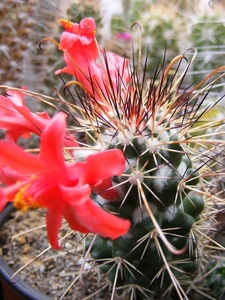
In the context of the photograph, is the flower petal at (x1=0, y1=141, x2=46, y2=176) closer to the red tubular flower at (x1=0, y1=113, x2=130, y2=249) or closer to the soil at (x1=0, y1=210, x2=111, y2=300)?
the red tubular flower at (x1=0, y1=113, x2=130, y2=249)

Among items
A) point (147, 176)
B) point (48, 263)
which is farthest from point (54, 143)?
point (48, 263)

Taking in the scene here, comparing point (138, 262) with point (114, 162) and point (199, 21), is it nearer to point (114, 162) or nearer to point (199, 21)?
point (114, 162)

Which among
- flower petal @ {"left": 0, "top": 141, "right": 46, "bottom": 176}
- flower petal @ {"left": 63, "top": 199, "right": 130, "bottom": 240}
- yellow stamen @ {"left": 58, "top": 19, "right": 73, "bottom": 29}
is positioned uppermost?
yellow stamen @ {"left": 58, "top": 19, "right": 73, "bottom": 29}

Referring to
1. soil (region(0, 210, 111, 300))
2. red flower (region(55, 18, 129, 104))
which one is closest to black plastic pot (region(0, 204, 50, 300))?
soil (region(0, 210, 111, 300))

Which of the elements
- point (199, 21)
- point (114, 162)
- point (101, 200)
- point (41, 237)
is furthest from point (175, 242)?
point (199, 21)

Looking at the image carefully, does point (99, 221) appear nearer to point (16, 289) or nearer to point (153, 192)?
point (153, 192)

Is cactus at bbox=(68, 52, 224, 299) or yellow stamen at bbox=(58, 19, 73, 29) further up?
yellow stamen at bbox=(58, 19, 73, 29)

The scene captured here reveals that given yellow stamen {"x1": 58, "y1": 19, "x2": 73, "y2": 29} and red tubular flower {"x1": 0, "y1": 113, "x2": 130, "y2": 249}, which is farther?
yellow stamen {"x1": 58, "y1": 19, "x2": 73, "y2": 29}

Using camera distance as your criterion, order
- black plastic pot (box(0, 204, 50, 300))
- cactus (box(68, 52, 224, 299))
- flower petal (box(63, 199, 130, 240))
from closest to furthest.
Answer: flower petal (box(63, 199, 130, 240)), cactus (box(68, 52, 224, 299)), black plastic pot (box(0, 204, 50, 300))
